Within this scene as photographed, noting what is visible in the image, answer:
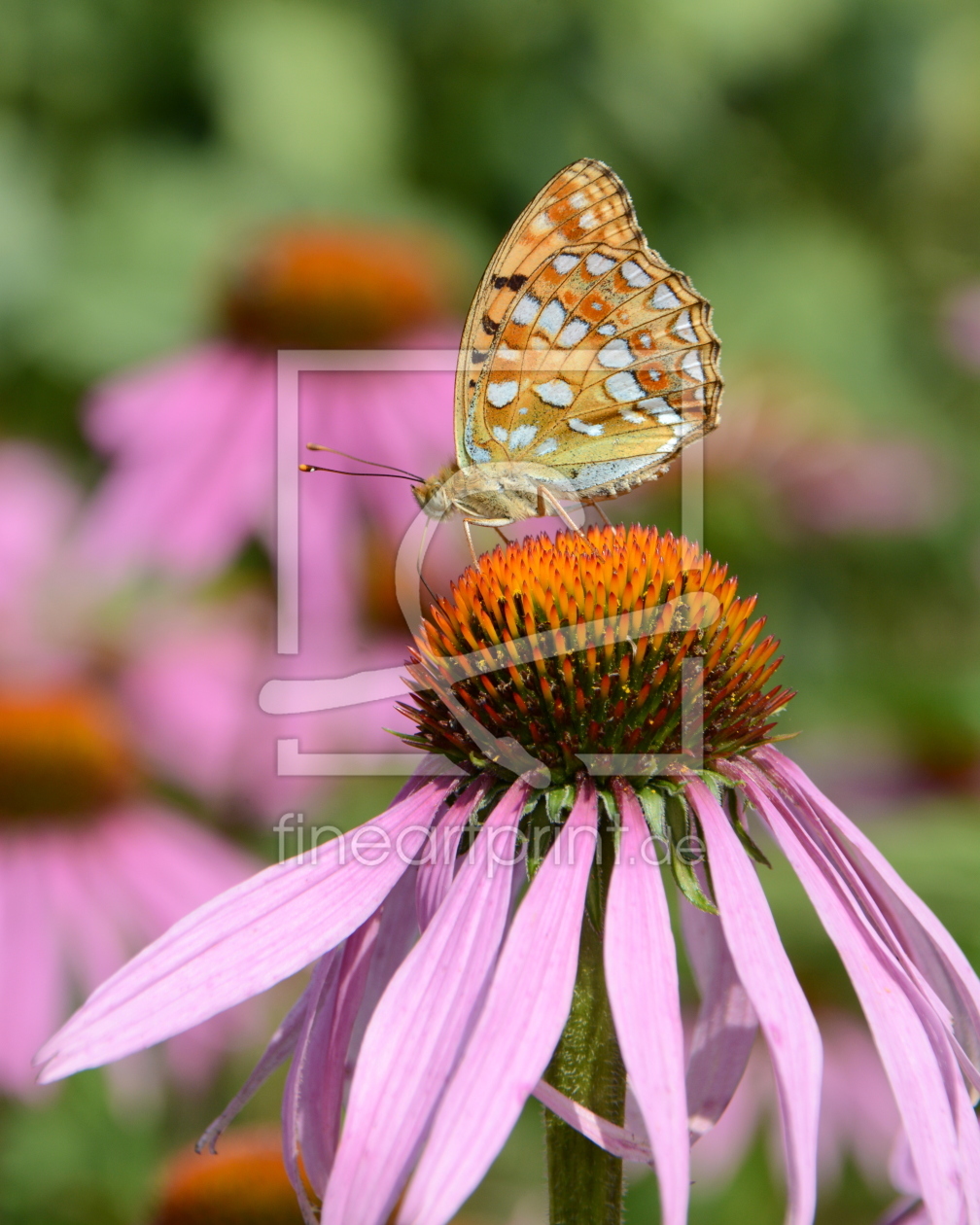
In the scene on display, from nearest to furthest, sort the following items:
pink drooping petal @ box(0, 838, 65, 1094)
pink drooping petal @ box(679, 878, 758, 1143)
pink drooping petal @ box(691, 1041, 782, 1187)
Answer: pink drooping petal @ box(679, 878, 758, 1143) < pink drooping petal @ box(0, 838, 65, 1094) < pink drooping petal @ box(691, 1041, 782, 1187)

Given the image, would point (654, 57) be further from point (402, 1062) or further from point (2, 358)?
point (402, 1062)

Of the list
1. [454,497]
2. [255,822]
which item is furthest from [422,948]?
[255,822]

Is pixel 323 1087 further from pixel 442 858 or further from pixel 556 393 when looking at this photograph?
pixel 556 393

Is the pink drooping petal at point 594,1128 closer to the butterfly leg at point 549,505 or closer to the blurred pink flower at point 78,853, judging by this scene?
the butterfly leg at point 549,505

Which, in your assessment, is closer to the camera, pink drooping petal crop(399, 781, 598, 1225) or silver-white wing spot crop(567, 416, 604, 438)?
pink drooping petal crop(399, 781, 598, 1225)

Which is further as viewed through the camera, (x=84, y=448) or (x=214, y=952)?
(x=84, y=448)

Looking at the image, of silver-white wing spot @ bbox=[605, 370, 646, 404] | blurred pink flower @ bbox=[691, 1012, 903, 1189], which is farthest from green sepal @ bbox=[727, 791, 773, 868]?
blurred pink flower @ bbox=[691, 1012, 903, 1189]

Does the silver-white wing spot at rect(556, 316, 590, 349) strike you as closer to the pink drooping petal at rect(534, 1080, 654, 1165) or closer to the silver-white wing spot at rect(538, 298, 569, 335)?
the silver-white wing spot at rect(538, 298, 569, 335)
